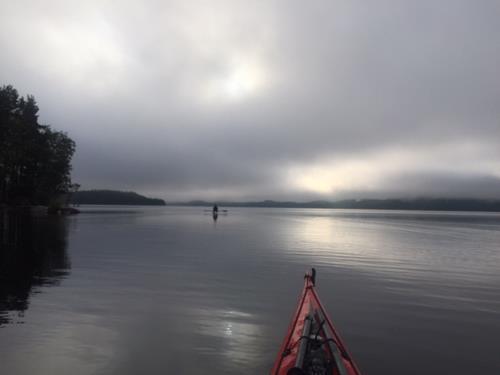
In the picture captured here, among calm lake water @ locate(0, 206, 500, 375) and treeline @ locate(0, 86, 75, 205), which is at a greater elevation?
treeline @ locate(0, 86, 75, 205)

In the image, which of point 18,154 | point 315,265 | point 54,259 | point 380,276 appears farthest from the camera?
point 18,154

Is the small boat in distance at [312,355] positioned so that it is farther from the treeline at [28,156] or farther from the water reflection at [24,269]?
the treeline at [28,156]

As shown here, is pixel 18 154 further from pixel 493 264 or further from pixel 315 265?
pixel 493 264

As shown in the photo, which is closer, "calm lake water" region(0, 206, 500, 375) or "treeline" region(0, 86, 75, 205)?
"calm lake water" region(0, 206, 500, 375)

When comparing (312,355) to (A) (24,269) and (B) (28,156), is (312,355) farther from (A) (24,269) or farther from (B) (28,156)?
(B) (28,156)

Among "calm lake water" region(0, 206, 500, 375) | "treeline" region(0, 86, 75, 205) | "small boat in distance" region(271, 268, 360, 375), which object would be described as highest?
"treeline" region(0, 86, 75, 205)

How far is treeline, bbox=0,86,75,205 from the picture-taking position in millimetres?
76844

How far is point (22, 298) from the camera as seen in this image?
12258 mm

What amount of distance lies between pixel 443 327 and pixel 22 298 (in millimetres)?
13486

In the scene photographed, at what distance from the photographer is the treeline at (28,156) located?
7684 centimetres

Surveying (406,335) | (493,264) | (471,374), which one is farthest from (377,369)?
(493,264)

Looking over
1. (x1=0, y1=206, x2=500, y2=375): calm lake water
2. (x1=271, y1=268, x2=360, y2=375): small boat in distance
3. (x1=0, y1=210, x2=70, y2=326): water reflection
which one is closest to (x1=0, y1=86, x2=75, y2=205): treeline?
(x1=0, y1=210, x2=70, y2=326): water reflection

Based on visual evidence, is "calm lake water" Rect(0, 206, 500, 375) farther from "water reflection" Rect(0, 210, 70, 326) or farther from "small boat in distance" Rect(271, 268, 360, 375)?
"small boat in distance" Rect(271, 268, 360, 375)

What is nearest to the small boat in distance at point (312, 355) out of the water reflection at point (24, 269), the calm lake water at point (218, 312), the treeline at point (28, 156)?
the calm lake water at point (218, 312)
